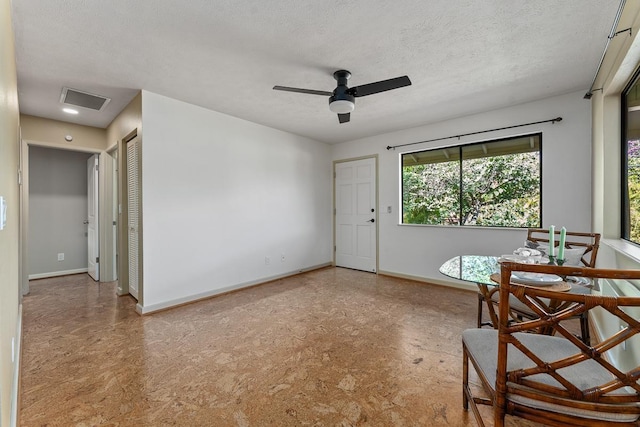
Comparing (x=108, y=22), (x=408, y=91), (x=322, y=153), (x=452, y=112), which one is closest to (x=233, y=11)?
(x=108, y=22)

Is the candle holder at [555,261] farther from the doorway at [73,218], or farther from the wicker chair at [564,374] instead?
the doorway at [73,218]

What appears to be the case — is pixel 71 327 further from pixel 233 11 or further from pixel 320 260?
pixel 320 260

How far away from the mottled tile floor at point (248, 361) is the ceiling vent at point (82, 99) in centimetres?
241

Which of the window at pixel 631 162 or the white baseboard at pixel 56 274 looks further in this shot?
the white baseboard at pixel 56 274

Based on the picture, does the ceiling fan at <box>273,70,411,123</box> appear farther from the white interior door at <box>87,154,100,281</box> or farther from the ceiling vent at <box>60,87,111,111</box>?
the white interior door at <box>87,154,100,281</box>

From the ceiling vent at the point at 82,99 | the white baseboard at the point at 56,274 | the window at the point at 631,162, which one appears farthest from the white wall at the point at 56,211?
the window at the point at 631,162

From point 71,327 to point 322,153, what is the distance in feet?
14.1

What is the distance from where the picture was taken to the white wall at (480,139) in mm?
3129

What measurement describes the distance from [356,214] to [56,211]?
5.23 m

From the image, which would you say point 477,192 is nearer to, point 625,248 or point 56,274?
point 625,248

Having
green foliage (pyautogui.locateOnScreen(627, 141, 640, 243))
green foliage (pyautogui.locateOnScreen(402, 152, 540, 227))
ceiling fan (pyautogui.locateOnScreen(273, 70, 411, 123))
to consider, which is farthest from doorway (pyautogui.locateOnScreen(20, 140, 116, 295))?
green foliage (pyautogui.locateOnScreen(627, 141, 640, 243))

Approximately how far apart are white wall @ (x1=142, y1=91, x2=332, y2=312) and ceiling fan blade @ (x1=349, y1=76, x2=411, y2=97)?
6.79 ft

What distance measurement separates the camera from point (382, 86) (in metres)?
2.40

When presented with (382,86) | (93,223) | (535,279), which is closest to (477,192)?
(382,86)
